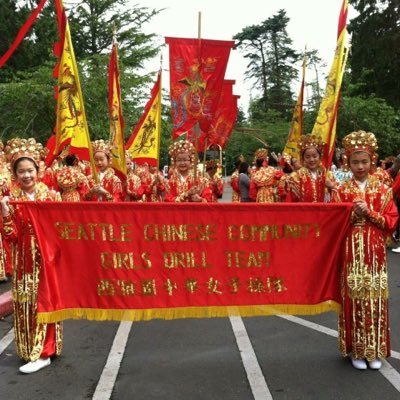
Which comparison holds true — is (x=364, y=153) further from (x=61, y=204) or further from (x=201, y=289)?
(x=61, y=204)

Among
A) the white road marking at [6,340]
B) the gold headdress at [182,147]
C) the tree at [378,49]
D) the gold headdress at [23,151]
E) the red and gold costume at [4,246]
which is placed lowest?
the white road marking at [6,340]

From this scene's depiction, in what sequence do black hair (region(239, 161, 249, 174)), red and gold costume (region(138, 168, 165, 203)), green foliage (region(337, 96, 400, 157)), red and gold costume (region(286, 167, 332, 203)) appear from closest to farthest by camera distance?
red and gold costume (region(286, 167, 332, 203)), red and gold costume (region(138, 168, 165, 203)), black hair (region(239, 161, 249, 174)), green foliage (region(337, 96, 400, 157))

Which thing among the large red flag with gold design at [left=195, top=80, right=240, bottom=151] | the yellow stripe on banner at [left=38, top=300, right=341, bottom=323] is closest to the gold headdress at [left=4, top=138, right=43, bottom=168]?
the yellow stripe on banner at [left=38, top=300, right=341, bottom=323]

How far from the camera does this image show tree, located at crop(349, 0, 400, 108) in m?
28.4

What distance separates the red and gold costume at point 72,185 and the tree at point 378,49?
2222cm

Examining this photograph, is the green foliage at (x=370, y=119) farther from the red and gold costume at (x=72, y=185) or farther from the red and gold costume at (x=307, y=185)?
the red and gold costume at (x=307, y=185)

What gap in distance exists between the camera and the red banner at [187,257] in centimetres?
437

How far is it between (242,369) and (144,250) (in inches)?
47.9

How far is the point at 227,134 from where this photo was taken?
25.8 ft

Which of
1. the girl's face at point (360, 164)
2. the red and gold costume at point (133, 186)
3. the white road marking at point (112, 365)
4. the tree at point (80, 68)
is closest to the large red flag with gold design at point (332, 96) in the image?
the girl's face at point (360, 164)

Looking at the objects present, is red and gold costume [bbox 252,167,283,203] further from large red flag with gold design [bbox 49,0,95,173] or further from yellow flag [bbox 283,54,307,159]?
large red flag with gold design [bbox 49,0,95,173]

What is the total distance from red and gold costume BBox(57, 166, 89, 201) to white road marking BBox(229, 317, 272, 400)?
398 cm

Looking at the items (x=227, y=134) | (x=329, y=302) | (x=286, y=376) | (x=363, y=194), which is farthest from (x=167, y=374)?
(x=227, y=134)

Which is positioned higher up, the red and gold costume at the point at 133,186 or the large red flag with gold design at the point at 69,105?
the large red flag with gold design at the point at 69,105
